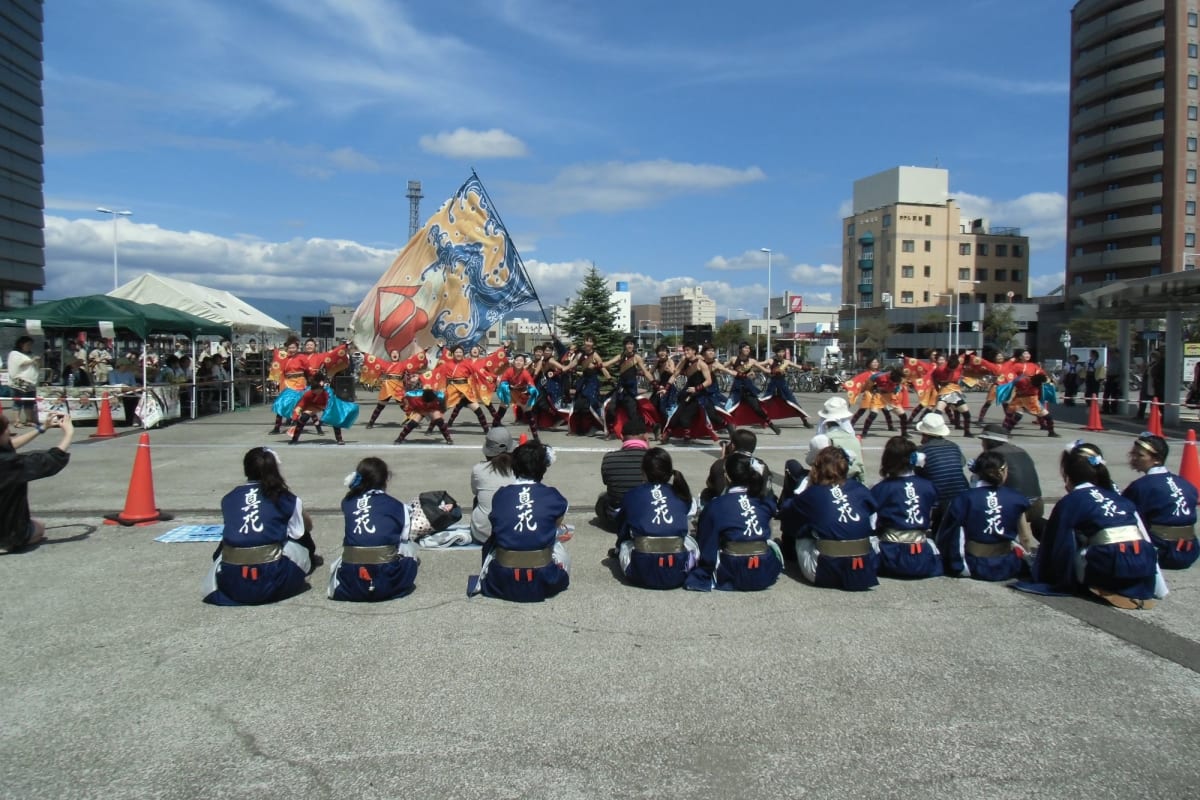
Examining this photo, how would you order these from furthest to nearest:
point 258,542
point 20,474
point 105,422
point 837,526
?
point 105,422 < point 20,474 < point 837,526 < point 258,542

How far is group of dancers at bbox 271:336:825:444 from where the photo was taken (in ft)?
47.0

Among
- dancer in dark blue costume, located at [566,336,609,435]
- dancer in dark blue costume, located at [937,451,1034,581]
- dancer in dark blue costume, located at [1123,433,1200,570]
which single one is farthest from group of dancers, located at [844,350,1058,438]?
dancer in dark blue costume, located at [937,451,1034,581]

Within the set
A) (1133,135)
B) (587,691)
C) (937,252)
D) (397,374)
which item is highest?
(1133,135)

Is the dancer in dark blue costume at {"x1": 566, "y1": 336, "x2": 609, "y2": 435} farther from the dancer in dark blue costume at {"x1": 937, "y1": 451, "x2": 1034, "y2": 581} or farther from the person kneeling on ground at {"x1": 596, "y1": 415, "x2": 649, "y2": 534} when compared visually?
the dancer in dark blue costume at {"x1": 937, "y1": 451, "x2": 1034, "y2": 581}

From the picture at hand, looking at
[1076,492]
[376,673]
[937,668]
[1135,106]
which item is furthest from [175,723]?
[1135,106]

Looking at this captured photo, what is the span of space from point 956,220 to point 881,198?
9.19m

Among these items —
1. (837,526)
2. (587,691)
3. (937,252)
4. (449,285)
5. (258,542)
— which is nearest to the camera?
(587,691)

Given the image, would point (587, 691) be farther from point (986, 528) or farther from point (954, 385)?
point (954, 385)

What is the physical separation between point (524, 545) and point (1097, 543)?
3.79 metres

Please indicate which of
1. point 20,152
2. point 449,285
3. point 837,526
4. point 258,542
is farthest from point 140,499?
point 20,152

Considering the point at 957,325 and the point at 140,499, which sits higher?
the point at 957,325

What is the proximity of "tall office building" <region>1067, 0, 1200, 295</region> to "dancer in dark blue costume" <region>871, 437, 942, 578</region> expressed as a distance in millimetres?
68980

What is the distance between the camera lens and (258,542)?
5473 millimetres

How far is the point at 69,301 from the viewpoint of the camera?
56.2ft
